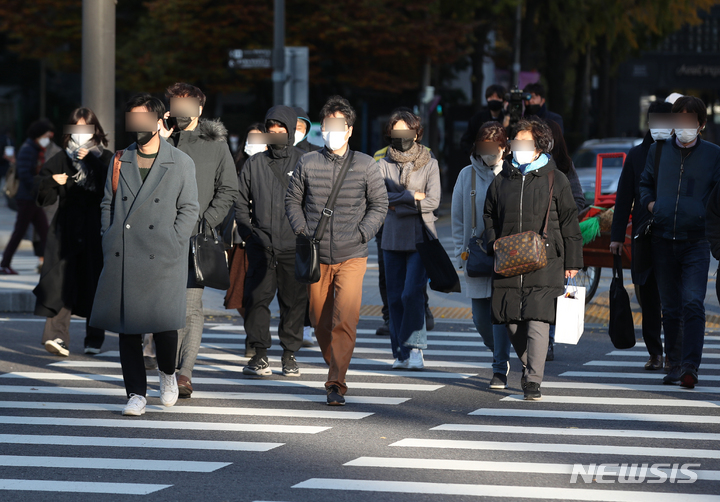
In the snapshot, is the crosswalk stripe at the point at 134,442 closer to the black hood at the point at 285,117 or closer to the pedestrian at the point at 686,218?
the black hood at the point at 285,117

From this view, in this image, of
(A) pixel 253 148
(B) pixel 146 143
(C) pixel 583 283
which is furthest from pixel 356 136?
(B) pixel 146 143

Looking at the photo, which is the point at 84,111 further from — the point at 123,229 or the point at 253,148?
the point at 123,229

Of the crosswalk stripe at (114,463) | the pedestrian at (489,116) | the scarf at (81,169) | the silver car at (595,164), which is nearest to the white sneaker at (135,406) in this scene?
the crosswalk stripe at (114,463)

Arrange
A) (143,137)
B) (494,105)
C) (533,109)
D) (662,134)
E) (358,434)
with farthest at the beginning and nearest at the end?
1. (494,105)
2. (533,109)
3. (662,134)
4. (143,137)
5. (358,434)

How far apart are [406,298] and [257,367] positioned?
1212 mm

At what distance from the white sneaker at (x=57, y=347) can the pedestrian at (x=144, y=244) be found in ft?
7.84

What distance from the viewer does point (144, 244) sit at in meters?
6.62

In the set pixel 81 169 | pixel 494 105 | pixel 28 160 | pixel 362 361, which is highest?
pixel 494 105

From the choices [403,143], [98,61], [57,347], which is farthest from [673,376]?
[98,61]

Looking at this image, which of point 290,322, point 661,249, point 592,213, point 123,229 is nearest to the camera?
point 123,229

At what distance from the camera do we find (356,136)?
127 ft

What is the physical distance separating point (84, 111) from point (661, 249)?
4564 mm

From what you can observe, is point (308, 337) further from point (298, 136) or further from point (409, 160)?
point (409, 160)

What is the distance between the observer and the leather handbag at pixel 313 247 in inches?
279
